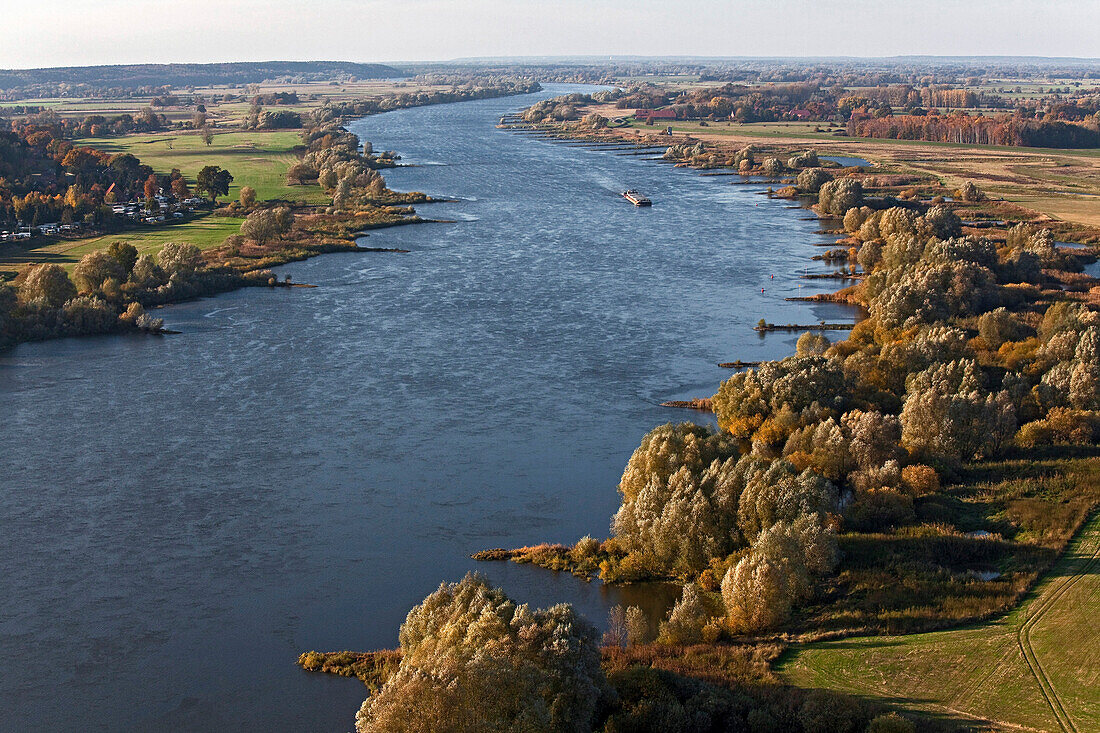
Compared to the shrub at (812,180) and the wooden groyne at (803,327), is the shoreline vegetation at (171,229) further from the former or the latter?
the shrub at (812,180)

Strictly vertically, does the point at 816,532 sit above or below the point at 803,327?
below

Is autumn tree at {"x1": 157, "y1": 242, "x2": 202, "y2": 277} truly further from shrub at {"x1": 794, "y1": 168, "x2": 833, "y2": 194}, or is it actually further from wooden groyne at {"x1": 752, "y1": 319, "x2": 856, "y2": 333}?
shrub at {"x1": 794, "y1": 168, "x2": 833, "y2": 194}

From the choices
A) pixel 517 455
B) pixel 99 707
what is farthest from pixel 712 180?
pixel 99 707

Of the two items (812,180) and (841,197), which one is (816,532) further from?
(812,180)

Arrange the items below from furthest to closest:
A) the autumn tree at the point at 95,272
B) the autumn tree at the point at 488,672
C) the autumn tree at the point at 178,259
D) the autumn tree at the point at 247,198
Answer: the autumn tree at the point at 247,198
the autumn tree at the point at 178,259
the autumn tree at the point at 95,272
the autumn tree at the point at 488,672

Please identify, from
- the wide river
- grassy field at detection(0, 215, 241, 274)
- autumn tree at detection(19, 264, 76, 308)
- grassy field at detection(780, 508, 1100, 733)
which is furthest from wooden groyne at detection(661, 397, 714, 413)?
grassy field at detection(0, 215, 241, 274)

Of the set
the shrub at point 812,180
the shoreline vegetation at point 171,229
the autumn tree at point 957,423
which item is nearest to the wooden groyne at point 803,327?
the autumn tree at point 957,423

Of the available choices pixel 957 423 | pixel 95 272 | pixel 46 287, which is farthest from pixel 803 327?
pixel 46 287
